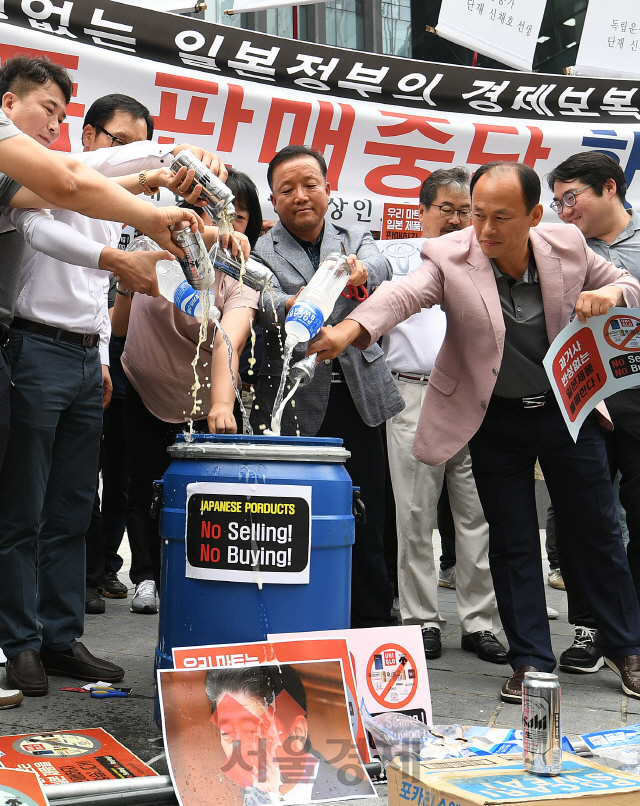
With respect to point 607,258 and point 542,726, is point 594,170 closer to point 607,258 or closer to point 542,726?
point 607,258

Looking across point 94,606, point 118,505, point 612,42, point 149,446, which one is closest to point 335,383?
point 149,446

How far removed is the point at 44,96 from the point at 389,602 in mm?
2034

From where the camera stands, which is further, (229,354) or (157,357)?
(157,357)

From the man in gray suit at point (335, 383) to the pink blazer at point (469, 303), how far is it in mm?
194

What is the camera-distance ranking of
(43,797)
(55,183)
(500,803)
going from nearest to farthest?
(500,803) < (43,797) < (55,183)

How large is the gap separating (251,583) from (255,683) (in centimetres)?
30

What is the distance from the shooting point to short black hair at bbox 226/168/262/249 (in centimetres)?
356

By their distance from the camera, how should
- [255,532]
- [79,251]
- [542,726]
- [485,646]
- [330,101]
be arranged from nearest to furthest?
[542,726] → [255,532] → [79,251] → [485,646] → [330,101]

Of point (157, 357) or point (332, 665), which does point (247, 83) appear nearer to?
point (157, 357)

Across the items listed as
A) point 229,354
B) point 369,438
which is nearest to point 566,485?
point 369,438

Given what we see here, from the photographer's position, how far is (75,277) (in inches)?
116

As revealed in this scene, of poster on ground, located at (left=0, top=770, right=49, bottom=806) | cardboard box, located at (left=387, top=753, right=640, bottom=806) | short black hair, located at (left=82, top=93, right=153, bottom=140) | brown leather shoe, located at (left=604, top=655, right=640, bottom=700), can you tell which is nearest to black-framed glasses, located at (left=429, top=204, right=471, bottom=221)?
short black hair, located at (left=82, top=93, right=153, bottom=140)

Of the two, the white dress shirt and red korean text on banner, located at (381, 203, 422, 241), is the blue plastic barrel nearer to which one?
the white dress shirt

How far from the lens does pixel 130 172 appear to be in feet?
9.71
